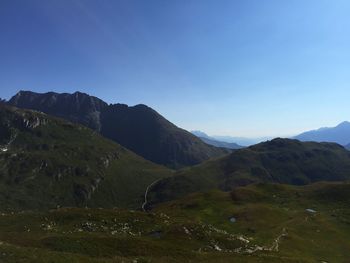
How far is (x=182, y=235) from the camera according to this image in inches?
2345

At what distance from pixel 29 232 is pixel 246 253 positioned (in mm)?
31098

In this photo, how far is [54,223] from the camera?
6353 centimetres

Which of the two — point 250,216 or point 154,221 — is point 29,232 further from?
point 250,216

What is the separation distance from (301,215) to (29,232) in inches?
2785

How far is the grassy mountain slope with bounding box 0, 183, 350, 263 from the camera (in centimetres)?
4738

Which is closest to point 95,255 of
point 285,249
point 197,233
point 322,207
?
point 197,233

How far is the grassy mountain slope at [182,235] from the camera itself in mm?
47375

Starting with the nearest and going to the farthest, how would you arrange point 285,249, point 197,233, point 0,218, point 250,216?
1. point 197,233
2. point 0,218
3. point 285,249
4. point 250,216

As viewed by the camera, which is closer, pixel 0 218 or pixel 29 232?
pixel 29 232

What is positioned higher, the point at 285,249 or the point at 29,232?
the point at 29,232

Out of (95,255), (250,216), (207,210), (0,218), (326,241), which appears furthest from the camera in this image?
(207,210)

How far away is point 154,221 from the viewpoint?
67.3 metres

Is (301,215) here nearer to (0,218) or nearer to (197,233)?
(197,233)

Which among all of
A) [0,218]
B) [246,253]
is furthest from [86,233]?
[246,253]
